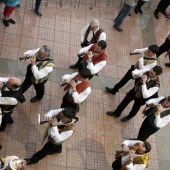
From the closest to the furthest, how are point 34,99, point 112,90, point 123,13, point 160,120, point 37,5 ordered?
point 160,120 → point 34,99 → point 112,90 → point 37,5 → point 123,13

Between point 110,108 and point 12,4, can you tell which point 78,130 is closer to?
point 110,108

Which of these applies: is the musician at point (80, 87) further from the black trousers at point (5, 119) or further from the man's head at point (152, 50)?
the man's head at point (152, 50)

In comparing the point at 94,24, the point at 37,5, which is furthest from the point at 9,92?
the point at 37,5

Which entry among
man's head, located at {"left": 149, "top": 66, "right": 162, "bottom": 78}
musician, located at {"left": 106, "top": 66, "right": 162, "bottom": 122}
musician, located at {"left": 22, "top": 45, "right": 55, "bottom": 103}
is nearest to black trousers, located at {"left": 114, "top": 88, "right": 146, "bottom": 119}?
musician, located at {"left": 106, "top": 66, "right": 162, "bottom": 122}

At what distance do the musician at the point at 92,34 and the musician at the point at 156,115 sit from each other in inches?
68.5

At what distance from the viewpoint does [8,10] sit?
28.4 ft

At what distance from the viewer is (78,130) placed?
7.52 m

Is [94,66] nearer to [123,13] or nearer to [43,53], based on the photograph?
[43,53]

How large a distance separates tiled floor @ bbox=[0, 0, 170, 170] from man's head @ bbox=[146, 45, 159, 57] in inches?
55.2

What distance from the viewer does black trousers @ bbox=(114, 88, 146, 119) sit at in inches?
292

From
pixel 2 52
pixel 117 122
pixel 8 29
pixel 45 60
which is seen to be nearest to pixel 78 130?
pixel 117 122

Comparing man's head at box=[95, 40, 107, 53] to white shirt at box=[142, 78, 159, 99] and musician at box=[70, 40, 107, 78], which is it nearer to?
musician at box=[70, 40, 107, 78]

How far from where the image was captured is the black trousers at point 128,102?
741 centimetres

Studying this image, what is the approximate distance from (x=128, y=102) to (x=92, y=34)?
1559mm
